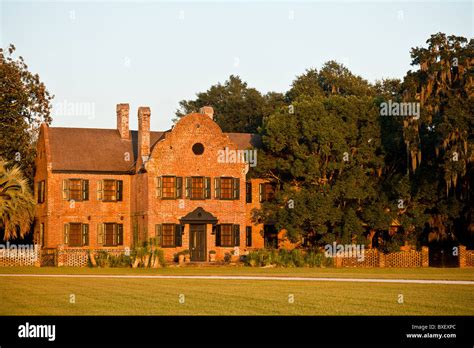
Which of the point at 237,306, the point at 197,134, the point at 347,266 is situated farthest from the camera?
the point at 197,134

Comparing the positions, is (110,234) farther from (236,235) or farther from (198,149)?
(236,235)

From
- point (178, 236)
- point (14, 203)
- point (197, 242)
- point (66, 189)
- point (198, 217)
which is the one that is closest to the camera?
point (14, 203)

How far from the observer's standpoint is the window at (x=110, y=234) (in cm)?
5409

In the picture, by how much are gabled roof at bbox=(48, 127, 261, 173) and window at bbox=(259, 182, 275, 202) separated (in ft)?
8.63

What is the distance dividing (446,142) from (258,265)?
1163 centimetres

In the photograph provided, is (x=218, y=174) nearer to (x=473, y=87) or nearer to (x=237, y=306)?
(x=473, y=87)

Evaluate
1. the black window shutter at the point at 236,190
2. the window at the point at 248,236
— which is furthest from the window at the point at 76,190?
the window at the point at 248,236

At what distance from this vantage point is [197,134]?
53062 mm

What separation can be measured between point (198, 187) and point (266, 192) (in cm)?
491

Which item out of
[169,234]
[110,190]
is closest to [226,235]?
[169,234]

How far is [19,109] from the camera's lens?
57.2m

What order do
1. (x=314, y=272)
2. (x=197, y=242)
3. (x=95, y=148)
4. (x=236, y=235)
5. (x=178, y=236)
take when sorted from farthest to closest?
(x=95, y=148) → (x=236, y=235) → (x=197, y=242) → (x=178, y=236) → (x=314, y=272)
